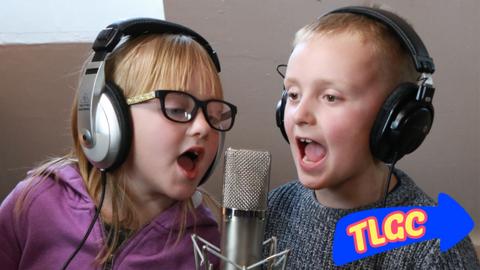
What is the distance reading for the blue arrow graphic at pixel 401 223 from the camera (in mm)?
631

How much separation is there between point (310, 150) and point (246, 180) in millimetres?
229

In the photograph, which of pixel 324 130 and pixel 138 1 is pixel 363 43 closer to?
pixel 324 130

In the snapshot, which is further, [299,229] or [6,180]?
[6,180]

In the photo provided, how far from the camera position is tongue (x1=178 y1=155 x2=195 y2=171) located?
93 cm

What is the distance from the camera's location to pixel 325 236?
3.08ft

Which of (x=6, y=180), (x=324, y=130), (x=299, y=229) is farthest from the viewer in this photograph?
(x=6, y=180)

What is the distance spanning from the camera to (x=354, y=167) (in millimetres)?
855

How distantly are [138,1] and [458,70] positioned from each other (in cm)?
78

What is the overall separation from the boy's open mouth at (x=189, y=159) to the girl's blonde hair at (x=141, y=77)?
0.34 feet

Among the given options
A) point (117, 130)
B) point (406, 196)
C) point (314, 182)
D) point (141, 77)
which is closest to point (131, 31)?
point (141, 77)

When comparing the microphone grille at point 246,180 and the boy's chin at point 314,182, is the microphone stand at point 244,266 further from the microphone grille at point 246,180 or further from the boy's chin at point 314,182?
the boy's chin at point 314,182

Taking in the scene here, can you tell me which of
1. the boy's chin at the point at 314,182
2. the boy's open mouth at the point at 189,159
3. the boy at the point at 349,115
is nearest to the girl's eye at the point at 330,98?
the boy at the point at 349,115

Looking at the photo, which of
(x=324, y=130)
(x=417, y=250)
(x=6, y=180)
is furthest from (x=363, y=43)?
(x=6, y=180)

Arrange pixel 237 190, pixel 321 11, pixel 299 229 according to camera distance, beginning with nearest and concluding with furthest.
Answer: pixel 237 190
pixel 299 229
pixel 321 11
